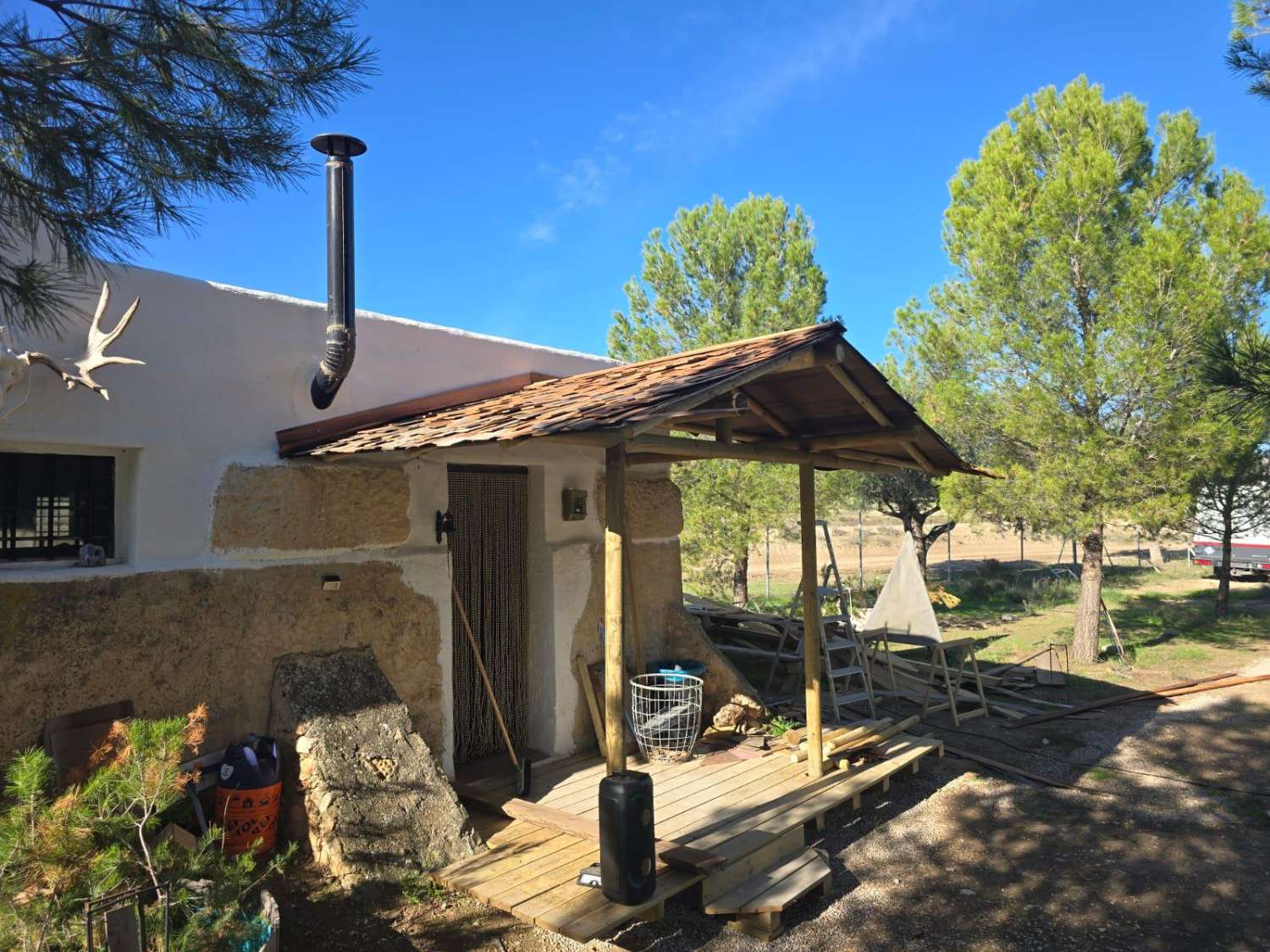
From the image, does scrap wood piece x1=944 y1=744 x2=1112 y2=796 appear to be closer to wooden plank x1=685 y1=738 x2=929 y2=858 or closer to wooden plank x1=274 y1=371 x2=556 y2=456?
wooden plank x1=685 y1=738 x2=929 y2=858

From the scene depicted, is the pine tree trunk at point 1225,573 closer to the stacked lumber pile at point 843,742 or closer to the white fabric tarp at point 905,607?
the white fabric tarp at point 905,607

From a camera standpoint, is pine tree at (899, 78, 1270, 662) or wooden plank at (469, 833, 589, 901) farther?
pine tree at (899, 78, 1270, 662)

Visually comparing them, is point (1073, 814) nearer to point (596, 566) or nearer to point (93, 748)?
point (596, 566)

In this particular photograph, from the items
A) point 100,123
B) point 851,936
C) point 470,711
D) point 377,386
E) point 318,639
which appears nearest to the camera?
point 100,123

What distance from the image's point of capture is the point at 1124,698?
9156 millimetres

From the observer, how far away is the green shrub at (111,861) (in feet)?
8.61

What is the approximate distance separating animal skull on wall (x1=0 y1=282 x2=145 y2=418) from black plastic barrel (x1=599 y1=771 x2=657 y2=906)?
3259mm

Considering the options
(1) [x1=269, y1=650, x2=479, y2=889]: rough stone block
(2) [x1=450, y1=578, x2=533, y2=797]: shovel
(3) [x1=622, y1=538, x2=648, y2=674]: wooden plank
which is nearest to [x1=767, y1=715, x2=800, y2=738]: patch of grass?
(3) [x1=622, y1=538, x2=648, y2=674]: wooden plank

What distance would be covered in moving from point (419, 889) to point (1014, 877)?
11.6 feet

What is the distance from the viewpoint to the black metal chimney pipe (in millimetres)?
5113

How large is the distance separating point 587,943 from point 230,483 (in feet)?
10.9

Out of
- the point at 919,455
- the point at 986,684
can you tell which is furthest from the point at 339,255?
the point at 986,684

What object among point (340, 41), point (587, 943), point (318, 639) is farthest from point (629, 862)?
point (340, 41)

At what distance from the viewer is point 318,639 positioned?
16.8 feet
